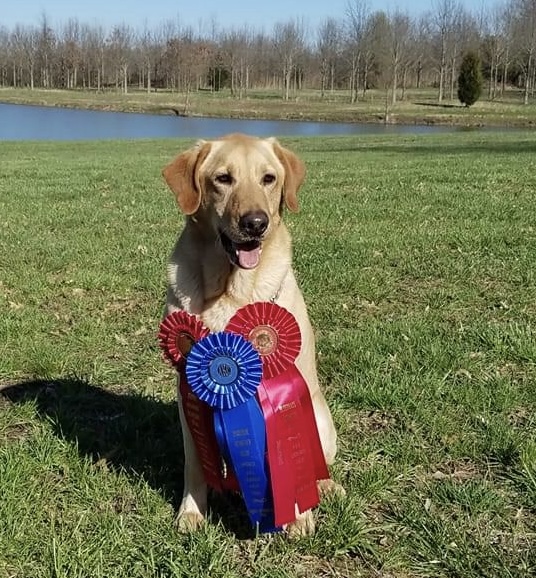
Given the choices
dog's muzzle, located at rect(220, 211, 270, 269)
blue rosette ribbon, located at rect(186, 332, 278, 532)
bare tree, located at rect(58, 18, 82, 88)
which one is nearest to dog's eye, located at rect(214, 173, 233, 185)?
dog's muzzle, located at rect(220, 211, 270, 269)

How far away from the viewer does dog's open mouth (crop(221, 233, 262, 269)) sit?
3.04m

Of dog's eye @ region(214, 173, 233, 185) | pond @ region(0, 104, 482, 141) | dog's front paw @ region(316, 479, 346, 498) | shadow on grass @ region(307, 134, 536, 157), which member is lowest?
dog's front paw @ region(316, 479, 346, 498)

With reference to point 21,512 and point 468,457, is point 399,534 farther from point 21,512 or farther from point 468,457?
point 21,512

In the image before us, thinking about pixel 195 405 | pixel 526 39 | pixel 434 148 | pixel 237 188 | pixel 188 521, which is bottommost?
pixel 188 521

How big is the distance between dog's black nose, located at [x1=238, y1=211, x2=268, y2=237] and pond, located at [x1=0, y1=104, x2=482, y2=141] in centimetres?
3109

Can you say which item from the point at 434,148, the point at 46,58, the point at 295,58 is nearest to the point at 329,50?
the point at 295,58

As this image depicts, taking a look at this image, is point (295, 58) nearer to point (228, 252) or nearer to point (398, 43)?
point (398, 43)

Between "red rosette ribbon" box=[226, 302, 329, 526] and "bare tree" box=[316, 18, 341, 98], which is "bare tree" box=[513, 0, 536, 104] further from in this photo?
"red rosette ribbon" box=[226, 302, 329, 526]

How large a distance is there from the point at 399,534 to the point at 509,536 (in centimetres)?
47

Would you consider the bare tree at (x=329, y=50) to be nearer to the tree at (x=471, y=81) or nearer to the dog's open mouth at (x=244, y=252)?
the tree at (x=471, y=81)

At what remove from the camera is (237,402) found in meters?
2.71

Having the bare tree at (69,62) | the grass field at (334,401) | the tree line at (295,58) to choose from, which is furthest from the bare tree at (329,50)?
the grass field at (334,401)

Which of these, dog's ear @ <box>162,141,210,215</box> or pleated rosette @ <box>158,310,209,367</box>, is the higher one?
dog's ear @ <box>162,141,210,215</box>

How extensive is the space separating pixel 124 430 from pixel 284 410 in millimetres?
1420
